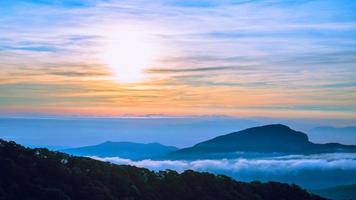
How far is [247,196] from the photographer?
183 feet

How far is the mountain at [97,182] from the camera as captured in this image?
4319 centimetres

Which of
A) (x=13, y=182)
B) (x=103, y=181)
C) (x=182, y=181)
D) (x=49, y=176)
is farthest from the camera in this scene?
(x=182, y=181)

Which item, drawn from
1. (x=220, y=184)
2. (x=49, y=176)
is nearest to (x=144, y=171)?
(x=220, y=184)

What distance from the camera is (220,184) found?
5588 cm

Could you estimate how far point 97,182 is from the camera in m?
48.0

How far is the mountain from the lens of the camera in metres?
Answer: 43.2

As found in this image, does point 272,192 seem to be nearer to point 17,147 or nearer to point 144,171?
point 144,171

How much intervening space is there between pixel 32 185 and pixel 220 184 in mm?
19930

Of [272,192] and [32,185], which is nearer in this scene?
[32,185]

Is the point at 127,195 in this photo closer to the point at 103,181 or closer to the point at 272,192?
the point at 103,181

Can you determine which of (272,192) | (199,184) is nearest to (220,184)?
(199,184)

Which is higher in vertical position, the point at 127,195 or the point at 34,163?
the point at 34,163

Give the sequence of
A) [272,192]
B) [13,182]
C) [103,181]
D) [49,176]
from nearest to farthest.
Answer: [13,182], [49,176], [103,181], [272,192]

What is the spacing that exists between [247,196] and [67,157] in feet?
58.1
